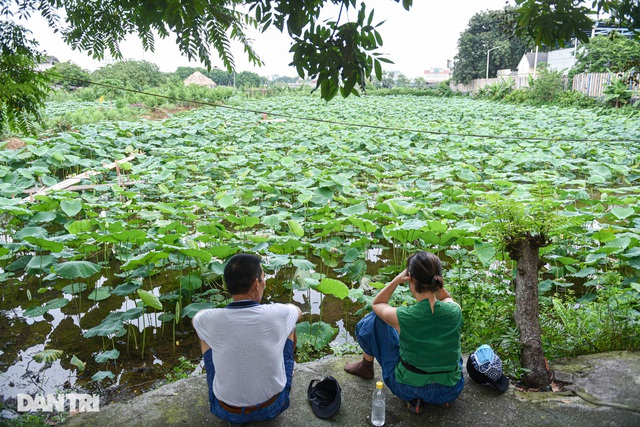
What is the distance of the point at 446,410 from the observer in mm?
2371

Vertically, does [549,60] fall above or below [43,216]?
above

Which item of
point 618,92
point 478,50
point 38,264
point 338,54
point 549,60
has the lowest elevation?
point 38,264

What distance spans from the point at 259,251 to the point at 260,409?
2.38m

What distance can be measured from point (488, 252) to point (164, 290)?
2884 millimetres

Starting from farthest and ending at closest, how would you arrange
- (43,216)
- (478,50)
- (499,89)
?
(478,50) → (499,89) → (43,216)

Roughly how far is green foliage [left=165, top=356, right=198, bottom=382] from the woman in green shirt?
54.3 inches

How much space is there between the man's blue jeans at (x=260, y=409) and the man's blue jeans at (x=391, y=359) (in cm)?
44

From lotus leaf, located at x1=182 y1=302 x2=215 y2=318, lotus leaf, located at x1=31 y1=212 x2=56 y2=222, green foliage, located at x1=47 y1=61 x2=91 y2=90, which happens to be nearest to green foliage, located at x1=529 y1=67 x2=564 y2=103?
green foliage, located at x1=47 y1=61 x2=91 y2=90

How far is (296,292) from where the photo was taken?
4629 mm

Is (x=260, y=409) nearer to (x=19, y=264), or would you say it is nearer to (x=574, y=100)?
(x=19, y=264)

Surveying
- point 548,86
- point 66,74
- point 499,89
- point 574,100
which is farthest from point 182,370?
point 499,89

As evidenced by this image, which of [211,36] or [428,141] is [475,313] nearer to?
[211,36]

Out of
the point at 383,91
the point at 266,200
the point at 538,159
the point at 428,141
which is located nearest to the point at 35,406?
the point at 266,200

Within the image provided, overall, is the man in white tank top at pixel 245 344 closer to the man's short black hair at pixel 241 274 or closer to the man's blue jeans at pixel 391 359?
the man's short black hair at pixel 241 274
